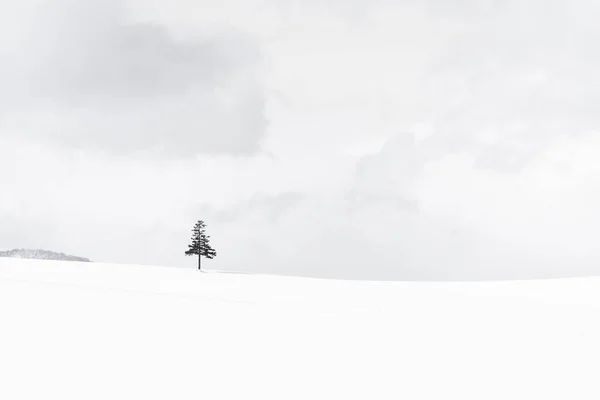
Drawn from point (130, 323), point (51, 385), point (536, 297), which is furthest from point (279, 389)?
point (536, 297)

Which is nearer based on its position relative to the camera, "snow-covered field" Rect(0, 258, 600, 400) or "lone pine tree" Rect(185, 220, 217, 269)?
"snow-covered field" Rect(0, 258, 600, 400)

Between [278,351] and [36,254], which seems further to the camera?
[36,254]

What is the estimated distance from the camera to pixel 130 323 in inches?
433

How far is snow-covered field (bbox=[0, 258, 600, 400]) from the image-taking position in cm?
707

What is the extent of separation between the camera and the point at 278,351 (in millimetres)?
8883

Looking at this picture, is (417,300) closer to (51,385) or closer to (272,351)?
(272,351)

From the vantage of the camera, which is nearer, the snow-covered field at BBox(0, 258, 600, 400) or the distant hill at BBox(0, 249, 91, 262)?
the snow-covered field at BBox(0, 258, 600, 400)

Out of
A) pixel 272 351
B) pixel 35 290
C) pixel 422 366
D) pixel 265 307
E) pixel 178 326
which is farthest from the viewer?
pixel 35 290

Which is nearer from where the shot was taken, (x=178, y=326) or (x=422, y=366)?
(x=422, y=366)

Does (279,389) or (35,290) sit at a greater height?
(35,290)

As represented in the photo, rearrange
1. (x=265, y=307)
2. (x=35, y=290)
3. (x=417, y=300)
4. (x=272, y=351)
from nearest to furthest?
1. (x=272, y=351)
2. (x=265, y=307)
3. (x=35, y=290)
4. (x=417, y=300)

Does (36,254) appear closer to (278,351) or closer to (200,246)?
(200,246)

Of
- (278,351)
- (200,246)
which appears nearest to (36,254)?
(200,246)

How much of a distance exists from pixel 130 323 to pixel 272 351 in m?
3.90
